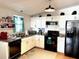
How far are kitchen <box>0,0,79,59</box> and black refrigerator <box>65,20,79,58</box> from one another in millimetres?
157

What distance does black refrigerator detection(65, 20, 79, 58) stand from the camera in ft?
12.9

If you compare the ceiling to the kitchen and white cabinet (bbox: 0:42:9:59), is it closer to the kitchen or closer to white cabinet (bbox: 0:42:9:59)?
the kitchen

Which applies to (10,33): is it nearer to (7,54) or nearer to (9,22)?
(9,22)

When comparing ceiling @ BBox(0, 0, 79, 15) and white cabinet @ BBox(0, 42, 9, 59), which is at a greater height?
ceiling @ BBox(0, 0, 79, 15)

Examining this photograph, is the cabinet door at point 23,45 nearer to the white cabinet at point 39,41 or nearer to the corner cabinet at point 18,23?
the corner cabinet at point 18,23

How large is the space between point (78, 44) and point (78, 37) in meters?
0.31

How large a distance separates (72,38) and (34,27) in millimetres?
2612

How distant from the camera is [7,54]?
10.5 feet

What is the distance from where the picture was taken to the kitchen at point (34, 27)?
384 centimetres

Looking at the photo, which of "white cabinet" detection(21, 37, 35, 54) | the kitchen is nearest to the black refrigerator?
the kitchen

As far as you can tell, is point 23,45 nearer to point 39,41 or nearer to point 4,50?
point 4,50

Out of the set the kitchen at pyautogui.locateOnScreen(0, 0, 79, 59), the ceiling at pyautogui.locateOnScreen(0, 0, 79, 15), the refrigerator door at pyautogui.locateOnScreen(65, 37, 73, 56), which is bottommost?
the refrigerator door at pyautogui.locateOnScreen(65, 37, 73, 56)

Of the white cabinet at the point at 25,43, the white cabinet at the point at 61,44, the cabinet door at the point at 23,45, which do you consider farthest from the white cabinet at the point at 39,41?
the cabinet door at the point at 23,45

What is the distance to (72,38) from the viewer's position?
13.2 feet
